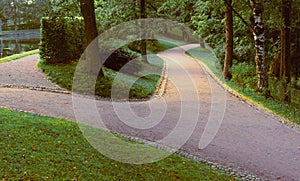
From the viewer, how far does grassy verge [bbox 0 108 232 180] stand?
526 centimetres

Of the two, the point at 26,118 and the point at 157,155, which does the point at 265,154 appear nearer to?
the point at 157,155

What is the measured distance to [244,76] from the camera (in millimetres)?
17719

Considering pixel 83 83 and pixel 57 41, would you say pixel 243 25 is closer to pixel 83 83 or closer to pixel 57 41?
pixel 57 41

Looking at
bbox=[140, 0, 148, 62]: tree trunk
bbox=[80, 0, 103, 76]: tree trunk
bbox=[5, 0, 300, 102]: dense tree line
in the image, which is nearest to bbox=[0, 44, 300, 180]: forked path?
bbox=[80, 0, 103, 76]: tree trunk

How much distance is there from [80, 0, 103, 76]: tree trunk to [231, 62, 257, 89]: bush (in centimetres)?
742

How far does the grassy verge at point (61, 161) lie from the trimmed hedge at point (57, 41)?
31.5 ft

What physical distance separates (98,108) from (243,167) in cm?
554

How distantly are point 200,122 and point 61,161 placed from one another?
18.7 feet

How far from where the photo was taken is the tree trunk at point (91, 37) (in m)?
14.0

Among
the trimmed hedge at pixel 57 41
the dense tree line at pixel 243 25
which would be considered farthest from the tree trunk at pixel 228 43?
the trimmed hedge at pixel 57 41

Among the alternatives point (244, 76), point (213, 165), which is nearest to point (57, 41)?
point (244, 76)

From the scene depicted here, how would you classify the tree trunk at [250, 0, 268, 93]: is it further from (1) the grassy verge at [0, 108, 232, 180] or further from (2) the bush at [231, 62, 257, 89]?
(1) the grassy verge at [0, 108, 232, 180]

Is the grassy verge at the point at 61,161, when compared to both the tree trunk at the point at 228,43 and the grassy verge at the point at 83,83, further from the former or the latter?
the tree trunk at the point at 228,43

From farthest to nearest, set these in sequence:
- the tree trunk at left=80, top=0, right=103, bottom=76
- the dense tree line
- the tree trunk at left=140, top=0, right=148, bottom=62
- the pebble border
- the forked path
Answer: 1. the tree trunk at left=140, top=0, right=148, bottom=62
2. the dense tree line
3. the tree trunk at left=80, top=0, right=103, bottom=76
4. the forked path
5. the pebble border
